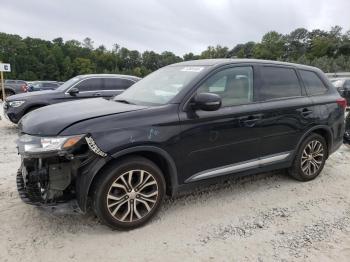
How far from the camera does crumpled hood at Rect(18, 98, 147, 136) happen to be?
10.9ft

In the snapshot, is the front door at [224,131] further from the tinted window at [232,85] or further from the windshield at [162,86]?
the windshield at [162,86]

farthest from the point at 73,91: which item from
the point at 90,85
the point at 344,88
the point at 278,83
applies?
the point at 344,88

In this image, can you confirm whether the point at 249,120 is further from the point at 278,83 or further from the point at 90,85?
the point at 90,85

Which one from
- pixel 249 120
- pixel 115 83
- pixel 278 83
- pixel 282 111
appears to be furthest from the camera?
pixel 115 83

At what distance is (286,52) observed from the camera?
93000 millimetres

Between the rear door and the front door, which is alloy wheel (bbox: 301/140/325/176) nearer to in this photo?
the rear door

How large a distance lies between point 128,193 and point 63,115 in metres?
1.02

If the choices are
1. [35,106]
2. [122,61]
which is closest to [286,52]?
[122,61]

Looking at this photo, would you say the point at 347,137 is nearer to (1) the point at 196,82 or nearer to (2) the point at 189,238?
(1) the point at 196,82

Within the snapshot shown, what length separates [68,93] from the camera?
30.2ft

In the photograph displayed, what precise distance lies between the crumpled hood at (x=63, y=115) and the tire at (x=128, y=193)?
0.56 m

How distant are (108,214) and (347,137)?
5.05 metres

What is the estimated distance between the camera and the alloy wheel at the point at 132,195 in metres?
3.45

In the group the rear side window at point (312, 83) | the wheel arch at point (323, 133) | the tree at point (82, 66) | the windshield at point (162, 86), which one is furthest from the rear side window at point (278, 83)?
the tree at point (82, 66)
